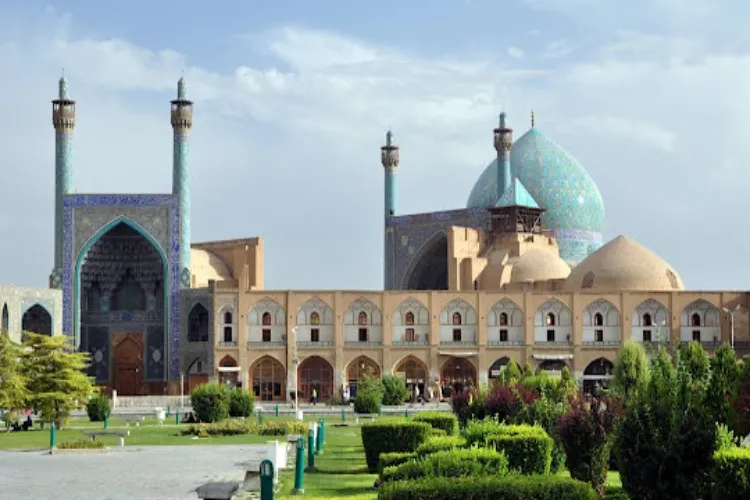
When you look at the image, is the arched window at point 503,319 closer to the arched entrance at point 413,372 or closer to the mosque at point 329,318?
the mosque at point 329,318

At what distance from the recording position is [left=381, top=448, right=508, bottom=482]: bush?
12.0m

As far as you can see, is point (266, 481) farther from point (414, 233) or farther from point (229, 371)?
point (414, 233)

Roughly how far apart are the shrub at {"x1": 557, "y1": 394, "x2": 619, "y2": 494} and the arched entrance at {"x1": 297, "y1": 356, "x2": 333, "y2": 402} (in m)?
37.4

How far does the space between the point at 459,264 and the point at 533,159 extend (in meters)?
10.1

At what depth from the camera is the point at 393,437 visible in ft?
61.7

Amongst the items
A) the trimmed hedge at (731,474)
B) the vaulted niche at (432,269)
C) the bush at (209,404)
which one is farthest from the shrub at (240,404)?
the trimmed hedge at (731,474)

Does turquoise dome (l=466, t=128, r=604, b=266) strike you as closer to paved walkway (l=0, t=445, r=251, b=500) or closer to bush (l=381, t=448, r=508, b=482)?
paved walkway (l=0, t=445, r=251, b=500)

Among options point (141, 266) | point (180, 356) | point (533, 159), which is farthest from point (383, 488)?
point (533, 159)

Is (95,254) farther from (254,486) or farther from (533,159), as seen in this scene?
(254,486)

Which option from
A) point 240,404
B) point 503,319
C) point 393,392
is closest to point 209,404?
point 240,404

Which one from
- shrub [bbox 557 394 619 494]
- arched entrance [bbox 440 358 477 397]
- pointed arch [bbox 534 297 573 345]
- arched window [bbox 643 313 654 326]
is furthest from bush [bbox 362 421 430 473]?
arched window [bbox 643 313 654 326]

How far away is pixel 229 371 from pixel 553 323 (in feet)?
42.4

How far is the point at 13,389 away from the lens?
3188 centimetres

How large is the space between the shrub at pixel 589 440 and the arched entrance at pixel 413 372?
37.2m
